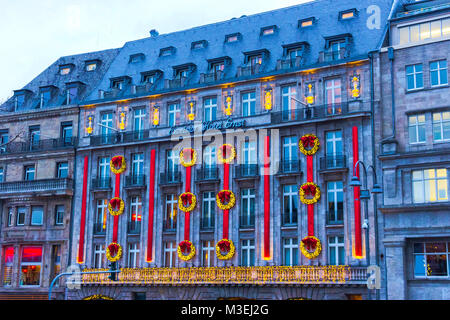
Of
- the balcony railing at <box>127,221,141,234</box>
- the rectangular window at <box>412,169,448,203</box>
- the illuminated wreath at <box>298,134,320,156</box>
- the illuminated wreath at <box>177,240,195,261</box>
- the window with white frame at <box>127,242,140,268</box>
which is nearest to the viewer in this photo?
the rectangular window at <box>412,169,448,203</box>

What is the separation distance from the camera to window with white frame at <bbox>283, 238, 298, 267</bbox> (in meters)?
41.7

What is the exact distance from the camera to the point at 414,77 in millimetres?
40125

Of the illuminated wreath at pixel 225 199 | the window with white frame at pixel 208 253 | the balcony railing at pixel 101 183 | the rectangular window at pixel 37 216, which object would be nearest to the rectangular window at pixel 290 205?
the illuminated wreath at pixel 225 199

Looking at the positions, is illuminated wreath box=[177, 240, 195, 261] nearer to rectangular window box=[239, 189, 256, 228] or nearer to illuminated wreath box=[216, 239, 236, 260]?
illuminated wreath box=[216, 239, 236, 260]

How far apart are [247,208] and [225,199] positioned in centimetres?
177

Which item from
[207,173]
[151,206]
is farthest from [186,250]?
[207,173]

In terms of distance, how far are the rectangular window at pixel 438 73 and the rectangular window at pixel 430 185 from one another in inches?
230

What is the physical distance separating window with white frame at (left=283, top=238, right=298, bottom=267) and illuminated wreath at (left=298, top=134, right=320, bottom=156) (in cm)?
618

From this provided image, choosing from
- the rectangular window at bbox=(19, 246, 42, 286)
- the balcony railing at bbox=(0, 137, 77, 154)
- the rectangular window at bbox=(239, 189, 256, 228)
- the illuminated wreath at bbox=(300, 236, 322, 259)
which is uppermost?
the balcony railing at bbox=(0, 137, 77, 154)

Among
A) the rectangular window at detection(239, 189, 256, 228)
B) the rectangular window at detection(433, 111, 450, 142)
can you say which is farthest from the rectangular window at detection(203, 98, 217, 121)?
the rectangular window at detection(433, 111, 450, 142)

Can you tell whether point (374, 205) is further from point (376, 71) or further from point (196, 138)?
point (196, 138)

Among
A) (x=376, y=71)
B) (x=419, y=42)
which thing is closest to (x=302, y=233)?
(x=376, y=71)

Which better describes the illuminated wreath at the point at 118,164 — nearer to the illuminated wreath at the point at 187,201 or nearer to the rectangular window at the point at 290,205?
the illuminated wreath at the point at 187,201

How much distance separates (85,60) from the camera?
58.7 m
